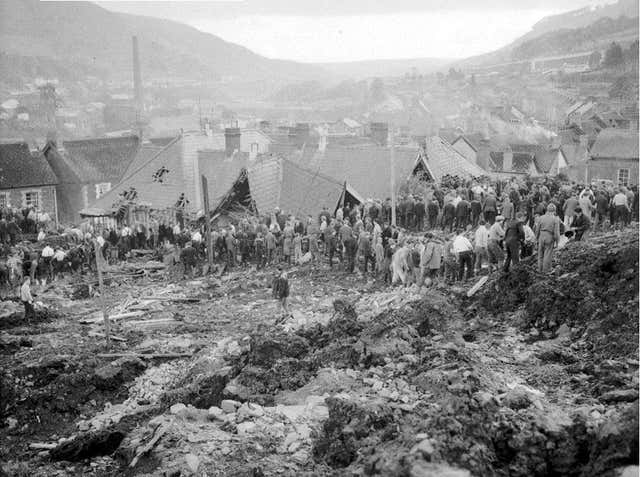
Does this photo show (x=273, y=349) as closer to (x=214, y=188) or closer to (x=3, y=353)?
(x=3, y=353)

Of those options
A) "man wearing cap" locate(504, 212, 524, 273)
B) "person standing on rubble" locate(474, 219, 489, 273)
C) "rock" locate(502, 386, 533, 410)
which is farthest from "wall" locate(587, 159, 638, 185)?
"rock" locate(502, 386, 533, 410)

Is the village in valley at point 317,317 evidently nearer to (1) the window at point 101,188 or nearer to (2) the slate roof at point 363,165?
(2) the slate roof at point 363,165

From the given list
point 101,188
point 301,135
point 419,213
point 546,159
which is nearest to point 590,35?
point 546,159

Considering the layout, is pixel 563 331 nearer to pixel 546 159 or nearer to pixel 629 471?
pixel 629 471

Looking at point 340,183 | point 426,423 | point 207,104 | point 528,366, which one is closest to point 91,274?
point 340,183

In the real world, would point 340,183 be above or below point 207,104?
below

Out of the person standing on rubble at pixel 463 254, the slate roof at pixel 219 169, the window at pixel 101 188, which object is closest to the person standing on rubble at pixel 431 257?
the person standing on rubble at pixel 463 254
